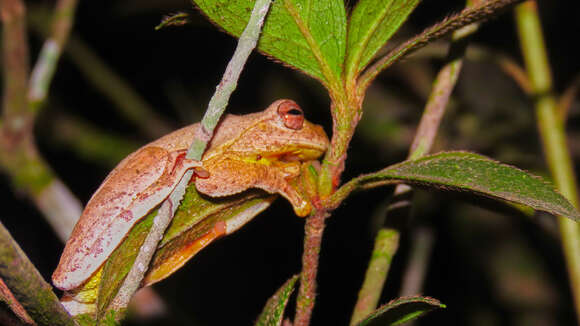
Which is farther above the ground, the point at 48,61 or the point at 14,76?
the point at 14,76

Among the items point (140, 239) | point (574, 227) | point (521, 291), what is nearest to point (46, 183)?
point (140, 239)

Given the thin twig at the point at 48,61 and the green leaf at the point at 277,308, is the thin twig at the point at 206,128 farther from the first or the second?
the thin twig at the point at 48,61

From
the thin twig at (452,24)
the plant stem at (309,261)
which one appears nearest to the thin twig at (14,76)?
the plant stem at (309,261)

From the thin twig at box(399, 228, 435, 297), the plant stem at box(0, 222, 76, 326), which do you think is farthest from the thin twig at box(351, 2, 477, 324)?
the thin twig at box(399, 228, 435, 297)

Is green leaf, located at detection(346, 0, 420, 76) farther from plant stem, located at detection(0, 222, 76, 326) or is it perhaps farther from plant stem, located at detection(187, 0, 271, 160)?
plant stem, located at detection(0, 222, 76, 326)

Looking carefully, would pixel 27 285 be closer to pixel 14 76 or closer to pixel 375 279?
pixel 375 279

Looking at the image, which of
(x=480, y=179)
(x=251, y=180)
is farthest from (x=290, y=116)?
(x=480, y=179)

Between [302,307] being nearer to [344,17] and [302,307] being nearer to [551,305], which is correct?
[344,17]
